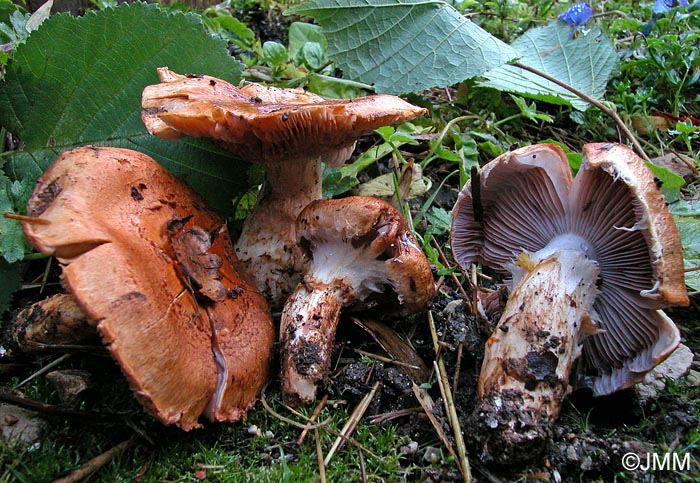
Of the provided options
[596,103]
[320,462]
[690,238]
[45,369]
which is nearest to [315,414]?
[320,462]

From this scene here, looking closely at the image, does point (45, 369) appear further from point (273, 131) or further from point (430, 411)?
point (430, 411)

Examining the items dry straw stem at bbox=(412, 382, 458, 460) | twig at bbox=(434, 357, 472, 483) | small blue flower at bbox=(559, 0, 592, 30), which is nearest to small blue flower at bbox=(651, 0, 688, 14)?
small blue flower at bbox=(559, 0, 592, 30)

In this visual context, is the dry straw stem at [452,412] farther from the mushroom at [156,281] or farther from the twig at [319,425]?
the mushroom at [156,281]

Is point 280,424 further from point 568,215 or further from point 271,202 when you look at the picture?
point 568,215

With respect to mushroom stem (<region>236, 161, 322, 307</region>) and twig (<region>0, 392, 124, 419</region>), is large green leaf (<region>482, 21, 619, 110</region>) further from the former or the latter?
twig (<region>0, 392, 124, 419</region>)

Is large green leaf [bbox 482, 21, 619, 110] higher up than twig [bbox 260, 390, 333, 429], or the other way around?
large green leaf [bbox 482, 21, 619, 110]

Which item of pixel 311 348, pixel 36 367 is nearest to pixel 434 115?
pixel 311 348
